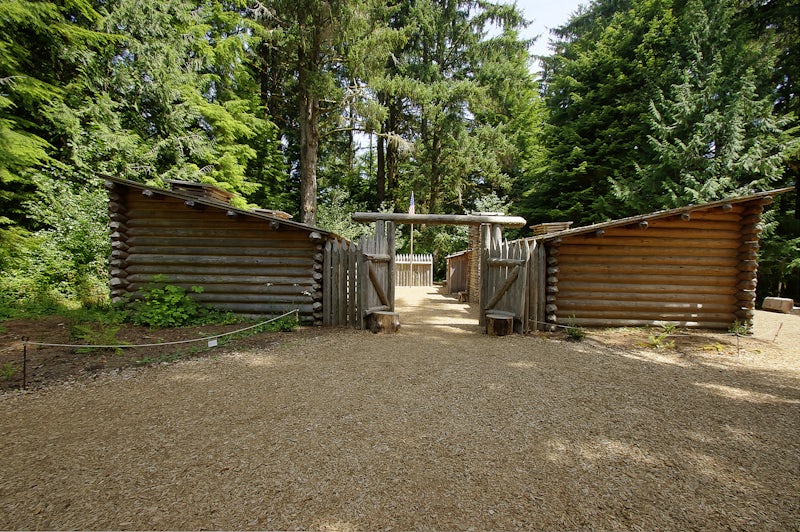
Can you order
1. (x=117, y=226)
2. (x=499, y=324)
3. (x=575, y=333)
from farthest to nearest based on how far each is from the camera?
(x=117, y=226)
(x=499, y=324)
(x=575, y=333)

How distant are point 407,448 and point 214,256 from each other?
26.6ft

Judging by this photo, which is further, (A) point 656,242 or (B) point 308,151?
(B) point 308,151

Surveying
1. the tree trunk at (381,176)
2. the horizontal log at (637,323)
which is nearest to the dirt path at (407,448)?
the horizontal log at (637,323)

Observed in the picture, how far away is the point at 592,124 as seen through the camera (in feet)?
66.1

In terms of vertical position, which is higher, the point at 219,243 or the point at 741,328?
the point at 219,243

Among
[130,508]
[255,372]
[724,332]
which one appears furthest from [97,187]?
[724,332]

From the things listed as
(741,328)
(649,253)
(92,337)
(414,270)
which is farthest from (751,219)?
(414,270)

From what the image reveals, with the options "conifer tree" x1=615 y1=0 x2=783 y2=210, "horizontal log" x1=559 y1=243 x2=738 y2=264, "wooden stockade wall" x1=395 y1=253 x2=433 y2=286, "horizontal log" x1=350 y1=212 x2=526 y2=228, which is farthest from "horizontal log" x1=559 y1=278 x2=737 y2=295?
"wooden stockade wall" x1=395 y1=253 x2=433 y2=286

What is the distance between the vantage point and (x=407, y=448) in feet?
11.2

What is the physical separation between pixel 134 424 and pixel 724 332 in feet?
39.3

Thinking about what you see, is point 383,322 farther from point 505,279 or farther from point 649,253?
point 649,253

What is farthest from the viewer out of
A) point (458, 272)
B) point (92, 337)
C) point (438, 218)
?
point (458, 272)

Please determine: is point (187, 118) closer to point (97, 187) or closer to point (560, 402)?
point (97, 187)

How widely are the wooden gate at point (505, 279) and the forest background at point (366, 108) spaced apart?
10.5 m
